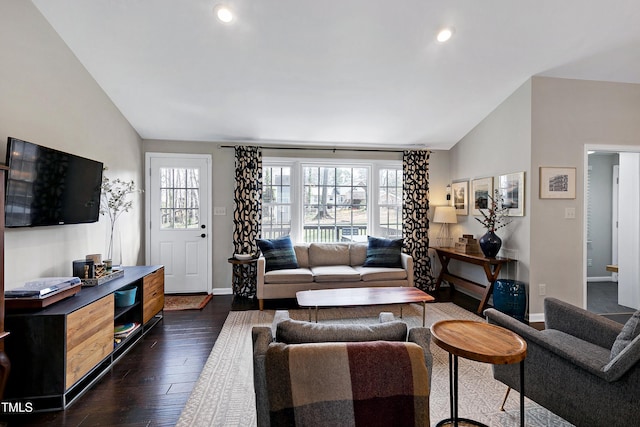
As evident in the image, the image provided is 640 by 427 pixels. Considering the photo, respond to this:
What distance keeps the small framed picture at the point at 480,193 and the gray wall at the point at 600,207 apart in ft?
8.49

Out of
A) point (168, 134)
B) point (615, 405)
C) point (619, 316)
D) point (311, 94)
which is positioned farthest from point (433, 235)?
point (168, 134)

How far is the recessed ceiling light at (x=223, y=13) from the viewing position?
2436mm

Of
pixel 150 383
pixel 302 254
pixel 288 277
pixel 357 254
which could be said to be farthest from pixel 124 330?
pixel 357 254

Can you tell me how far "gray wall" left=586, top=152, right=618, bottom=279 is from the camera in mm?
5250

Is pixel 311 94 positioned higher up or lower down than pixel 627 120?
higher up

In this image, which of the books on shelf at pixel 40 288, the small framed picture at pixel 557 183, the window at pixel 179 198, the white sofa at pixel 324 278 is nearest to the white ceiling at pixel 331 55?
the window at pixel 179 198

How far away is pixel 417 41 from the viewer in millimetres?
2830

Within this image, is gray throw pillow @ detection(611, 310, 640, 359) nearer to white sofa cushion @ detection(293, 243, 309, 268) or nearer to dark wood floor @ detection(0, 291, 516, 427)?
dark wood floor @ detection(0, 291, 516, 427)

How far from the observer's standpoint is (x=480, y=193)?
4293 millimetres

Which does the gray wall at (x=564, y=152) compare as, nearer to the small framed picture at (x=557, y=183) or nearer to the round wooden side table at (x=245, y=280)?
the small framed picture at (x=557, y=183)

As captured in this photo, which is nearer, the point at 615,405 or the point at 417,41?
the point at 615,405

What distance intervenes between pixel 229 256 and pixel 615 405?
167 inches

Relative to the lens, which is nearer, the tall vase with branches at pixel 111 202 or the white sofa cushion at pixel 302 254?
the tall vase with branches at pixel 111 202

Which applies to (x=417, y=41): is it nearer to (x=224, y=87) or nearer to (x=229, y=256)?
(x=224, y=87)
